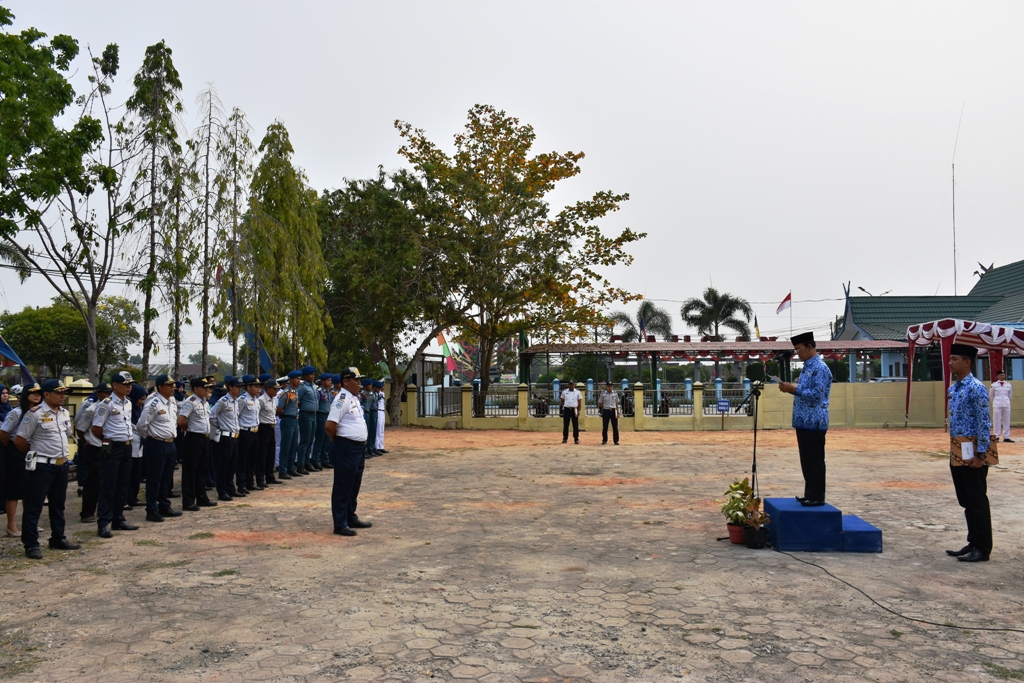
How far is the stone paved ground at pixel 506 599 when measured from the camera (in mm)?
4488

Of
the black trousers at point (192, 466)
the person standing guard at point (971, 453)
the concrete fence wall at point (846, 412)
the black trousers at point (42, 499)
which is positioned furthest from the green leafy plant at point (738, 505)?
the concrete fence wall at point (846, 412)

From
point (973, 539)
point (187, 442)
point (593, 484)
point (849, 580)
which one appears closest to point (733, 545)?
point (849, 580)

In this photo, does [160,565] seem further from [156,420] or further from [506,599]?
[506,599]

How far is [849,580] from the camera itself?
20.2 ft

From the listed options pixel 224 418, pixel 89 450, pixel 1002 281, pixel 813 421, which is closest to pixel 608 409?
pixel 224 418

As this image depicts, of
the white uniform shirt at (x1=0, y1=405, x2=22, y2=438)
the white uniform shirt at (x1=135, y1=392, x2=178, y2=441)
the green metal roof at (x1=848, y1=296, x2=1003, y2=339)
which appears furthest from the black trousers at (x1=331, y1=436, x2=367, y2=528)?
the green metal roof at (x1=848, y1=296, x2=1003, y2=339)

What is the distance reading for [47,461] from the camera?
7.48 metres

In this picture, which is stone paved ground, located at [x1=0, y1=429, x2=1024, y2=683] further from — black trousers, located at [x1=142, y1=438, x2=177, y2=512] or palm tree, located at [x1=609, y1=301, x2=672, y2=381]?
palm tree, located at [x1=609, y1=301, x2=672, y2=381]

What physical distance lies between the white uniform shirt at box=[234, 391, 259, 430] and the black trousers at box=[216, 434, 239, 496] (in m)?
0.39

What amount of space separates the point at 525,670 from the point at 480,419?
2232cm

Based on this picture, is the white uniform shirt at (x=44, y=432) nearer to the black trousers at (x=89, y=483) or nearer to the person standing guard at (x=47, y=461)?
the person standing guard at (x=47, y=461)

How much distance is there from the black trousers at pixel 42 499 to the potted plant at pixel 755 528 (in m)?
→ 6.33

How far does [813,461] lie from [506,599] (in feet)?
10.9

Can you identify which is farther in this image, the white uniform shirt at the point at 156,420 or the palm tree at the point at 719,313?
the palm tree at the point at 719,313
